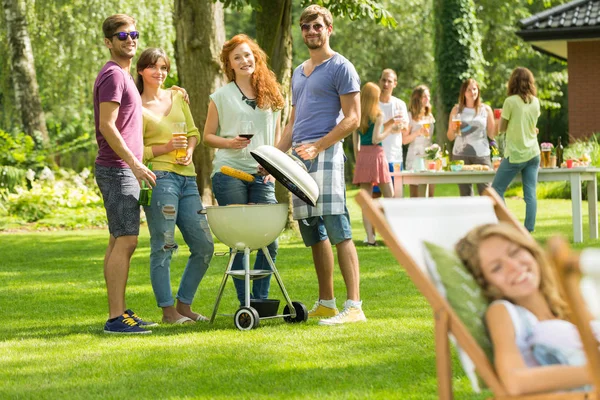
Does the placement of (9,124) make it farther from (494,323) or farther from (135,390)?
(494,323)

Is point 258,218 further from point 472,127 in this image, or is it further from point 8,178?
point 8,178

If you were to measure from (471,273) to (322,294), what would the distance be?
316cm

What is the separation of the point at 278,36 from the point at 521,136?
3.52 m

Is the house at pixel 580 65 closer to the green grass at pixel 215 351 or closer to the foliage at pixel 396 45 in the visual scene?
the foliage at pixel 396 45

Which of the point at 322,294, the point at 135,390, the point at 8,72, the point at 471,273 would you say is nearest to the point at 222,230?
the point at 322,294

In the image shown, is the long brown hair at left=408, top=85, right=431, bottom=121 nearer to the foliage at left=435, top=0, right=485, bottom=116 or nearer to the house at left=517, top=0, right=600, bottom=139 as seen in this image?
the house at left=517, top=0, right=600, bottom=139

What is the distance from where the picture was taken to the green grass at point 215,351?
5.00 m

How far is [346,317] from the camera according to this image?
676cm

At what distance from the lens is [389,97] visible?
38.9 feet

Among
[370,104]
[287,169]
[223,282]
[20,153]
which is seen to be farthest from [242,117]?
[20,153]

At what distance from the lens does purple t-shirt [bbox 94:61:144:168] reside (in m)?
6.40

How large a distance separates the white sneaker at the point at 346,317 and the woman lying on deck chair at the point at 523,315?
107 inches

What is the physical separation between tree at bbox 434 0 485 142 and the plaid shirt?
22.4 meters

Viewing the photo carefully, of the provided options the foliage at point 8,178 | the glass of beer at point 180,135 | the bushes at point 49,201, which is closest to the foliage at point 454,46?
the bushes at point 49,201
